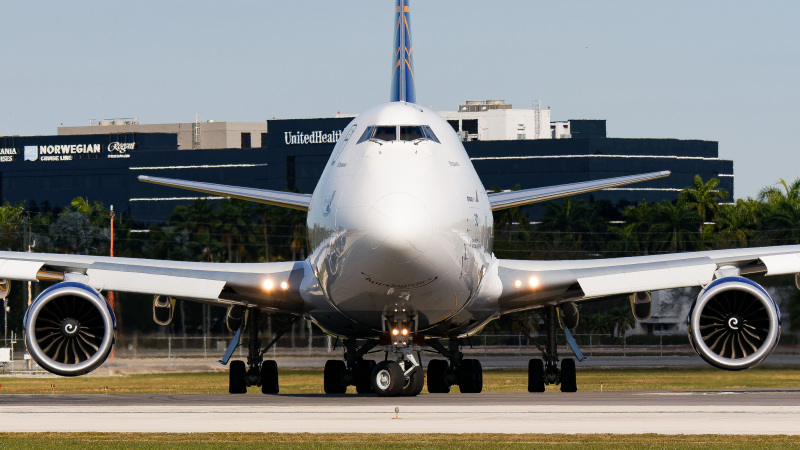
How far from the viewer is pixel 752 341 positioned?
1030 inches

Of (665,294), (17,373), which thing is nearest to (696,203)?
(665,294)

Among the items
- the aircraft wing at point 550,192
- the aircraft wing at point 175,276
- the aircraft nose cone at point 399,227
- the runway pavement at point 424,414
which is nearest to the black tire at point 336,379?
the aircraft wing at point 175,276

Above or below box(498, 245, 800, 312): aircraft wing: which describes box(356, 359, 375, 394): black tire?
below

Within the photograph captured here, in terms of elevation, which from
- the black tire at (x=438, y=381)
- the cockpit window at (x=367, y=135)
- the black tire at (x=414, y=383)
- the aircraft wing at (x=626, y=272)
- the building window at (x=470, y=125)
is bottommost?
the black tire at (x=438, y=381)

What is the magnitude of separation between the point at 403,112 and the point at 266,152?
137 meters

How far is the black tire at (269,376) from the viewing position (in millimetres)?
32219

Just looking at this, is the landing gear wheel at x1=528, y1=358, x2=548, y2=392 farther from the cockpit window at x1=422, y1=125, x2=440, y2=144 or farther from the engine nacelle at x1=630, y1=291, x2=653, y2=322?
the cockpit window at x1=422, y1=125, x2=440, y2=144

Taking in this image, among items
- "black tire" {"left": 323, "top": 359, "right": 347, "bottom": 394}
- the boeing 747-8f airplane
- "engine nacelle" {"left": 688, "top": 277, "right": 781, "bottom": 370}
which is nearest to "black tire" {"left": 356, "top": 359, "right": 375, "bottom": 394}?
"black tire" {"left": 323, "top": 359, "right": 347, "bottom": 394}

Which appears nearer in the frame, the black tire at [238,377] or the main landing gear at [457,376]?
the black tire at [238,377]

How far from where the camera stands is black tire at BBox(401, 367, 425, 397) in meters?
26.6

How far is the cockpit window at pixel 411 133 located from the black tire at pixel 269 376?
8.53 meters

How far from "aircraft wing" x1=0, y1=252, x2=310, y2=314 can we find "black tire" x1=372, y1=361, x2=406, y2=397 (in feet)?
11.4

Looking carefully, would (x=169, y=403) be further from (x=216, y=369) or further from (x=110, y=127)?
(x=110, y=127)

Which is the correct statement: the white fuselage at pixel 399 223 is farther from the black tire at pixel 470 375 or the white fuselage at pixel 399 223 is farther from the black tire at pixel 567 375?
the black tire at pixel 567 375
